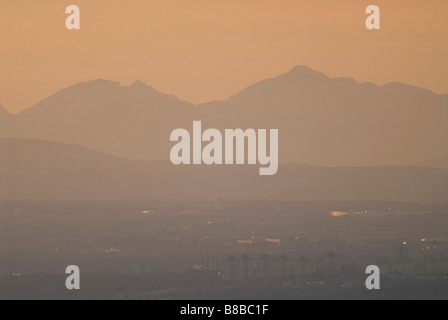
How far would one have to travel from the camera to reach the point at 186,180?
21.7m

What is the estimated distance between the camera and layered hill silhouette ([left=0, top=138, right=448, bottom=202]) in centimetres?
2175

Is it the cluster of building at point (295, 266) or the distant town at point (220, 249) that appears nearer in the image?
the distant town at point (220, 249)

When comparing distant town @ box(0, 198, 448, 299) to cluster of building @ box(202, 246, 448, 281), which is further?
cluster of building @ box(202, 246, 448, 281)

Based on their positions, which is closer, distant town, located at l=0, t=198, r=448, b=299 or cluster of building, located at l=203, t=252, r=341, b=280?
distant town, located at l=0, t=198, r=448, b=299

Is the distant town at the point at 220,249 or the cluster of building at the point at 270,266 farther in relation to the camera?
the cluster of building at the point at 270,266

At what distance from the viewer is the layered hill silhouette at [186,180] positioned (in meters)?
21.8

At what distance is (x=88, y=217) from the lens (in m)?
21.8

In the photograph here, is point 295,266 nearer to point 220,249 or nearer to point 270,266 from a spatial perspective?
point 270,266

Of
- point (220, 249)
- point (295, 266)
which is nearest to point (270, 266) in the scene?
point (295, 266)

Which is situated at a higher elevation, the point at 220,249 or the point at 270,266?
the point at 220,249
